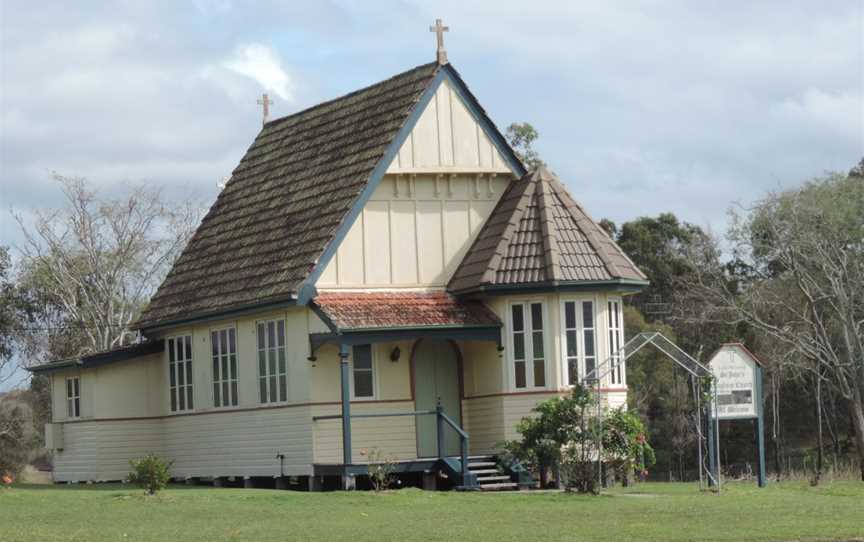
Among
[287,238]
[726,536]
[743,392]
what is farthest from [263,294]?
[726,536]

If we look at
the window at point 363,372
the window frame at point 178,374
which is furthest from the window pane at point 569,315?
the window frame at point 178,374

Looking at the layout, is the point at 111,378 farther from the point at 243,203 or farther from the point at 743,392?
the point at 743,392

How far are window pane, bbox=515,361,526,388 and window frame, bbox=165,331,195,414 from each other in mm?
9120

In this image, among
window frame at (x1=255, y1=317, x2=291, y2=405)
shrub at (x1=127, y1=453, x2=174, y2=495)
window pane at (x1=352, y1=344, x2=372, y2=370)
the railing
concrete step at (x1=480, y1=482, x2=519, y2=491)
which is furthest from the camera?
window frame at (x1=255, y1=317, x2=291, y2=405)

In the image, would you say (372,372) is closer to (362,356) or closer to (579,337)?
(362,356)

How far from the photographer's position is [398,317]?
1223 inches

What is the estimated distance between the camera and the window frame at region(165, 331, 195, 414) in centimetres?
3688

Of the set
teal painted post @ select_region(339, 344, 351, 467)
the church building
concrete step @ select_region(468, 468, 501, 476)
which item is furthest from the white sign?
teal painted post @ select_region(339, 344, 351, 467)

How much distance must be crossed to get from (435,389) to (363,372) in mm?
1710

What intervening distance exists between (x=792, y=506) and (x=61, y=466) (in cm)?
2155

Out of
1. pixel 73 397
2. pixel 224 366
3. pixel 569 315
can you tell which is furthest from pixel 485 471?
pixel 73 397

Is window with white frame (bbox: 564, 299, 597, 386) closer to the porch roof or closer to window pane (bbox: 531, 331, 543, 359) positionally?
window pane (bbox: 531, 331, 543, 359)

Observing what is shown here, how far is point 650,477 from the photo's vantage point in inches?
2302

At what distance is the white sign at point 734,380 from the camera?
29.1m
